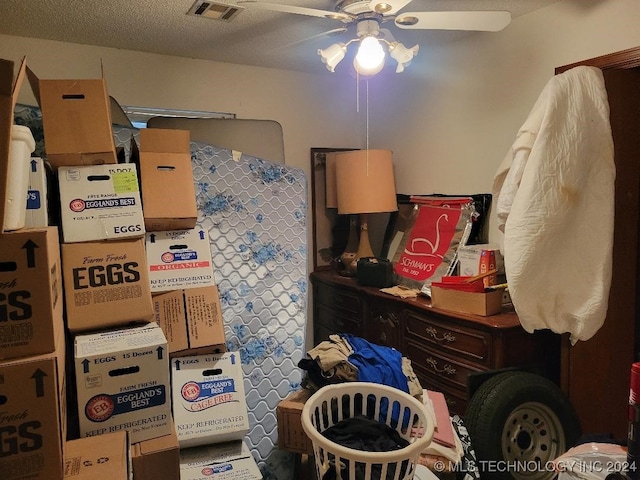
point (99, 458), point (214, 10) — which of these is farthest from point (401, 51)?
point (99, 458)

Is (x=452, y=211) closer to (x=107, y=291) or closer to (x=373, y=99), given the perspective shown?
(x=373, y=99)

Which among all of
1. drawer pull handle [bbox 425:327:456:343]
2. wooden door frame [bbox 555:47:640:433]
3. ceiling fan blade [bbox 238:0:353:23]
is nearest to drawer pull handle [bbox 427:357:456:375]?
drawer pull handle [bbox 425:327:456:343]

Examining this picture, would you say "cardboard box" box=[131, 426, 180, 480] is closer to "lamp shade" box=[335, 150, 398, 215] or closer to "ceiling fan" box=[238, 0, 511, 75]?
"ceiling fan" box=[238, 0, 511, 75]

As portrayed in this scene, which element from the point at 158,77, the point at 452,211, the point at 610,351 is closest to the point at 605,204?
the point at 610,351

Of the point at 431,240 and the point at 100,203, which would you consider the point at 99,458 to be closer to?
the point at 100,203

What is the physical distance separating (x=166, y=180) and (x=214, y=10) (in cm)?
92

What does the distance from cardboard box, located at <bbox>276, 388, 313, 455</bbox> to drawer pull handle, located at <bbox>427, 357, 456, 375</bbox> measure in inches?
33.4

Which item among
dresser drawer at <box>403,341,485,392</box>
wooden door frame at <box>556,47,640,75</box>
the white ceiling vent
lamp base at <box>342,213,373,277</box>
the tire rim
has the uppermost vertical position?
the white ceiling vent

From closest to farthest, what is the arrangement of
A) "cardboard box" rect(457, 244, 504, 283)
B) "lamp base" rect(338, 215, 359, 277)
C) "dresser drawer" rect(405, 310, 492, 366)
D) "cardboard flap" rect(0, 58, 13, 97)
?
"cardboard flap" rect(0, 58, 13, 97)
"dresser drawer" rect(405, 310, 492, 366)
"cardboard box" rect(457, 244, 504, 283)
"lamp base" rect(338, 215, 359, 277)

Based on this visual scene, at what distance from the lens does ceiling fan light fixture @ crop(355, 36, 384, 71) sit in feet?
6.53

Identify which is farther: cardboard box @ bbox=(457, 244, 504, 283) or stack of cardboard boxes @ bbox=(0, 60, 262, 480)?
cardboard box @ bbox=(457, 244, 504, 283)

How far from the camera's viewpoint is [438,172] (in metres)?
3.07

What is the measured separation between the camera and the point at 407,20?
1969 millimetres

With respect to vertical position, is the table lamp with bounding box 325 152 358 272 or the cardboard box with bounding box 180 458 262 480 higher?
the table lamp with bounding box 325 152 358 272
